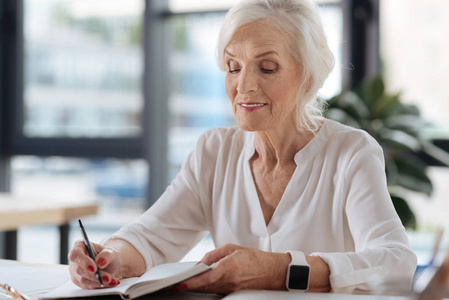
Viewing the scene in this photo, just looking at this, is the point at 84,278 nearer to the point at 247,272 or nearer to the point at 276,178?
the point at 247,272

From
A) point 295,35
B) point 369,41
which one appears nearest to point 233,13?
point 295,35

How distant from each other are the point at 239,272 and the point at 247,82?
527 mm

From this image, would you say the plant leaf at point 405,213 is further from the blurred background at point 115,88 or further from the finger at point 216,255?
the finger at point 216,255

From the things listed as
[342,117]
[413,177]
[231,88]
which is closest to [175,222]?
[231,88]

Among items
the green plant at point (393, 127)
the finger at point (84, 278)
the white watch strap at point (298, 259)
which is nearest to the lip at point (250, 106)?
the white watch strap at point (298, 259)

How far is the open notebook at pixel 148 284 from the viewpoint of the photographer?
3.40 ft

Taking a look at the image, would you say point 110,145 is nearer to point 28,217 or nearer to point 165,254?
point 28,217

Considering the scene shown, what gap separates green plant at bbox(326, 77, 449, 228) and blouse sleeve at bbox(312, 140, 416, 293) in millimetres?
1253

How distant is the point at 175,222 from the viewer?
162 cm

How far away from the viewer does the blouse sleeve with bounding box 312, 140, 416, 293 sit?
45.7 inches

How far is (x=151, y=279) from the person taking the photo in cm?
104

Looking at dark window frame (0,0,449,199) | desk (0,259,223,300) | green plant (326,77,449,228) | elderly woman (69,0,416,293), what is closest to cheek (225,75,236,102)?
elderly woman (69,0,416,293)

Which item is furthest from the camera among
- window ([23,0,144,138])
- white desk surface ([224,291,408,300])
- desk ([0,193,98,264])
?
window ([23,0,144,138])

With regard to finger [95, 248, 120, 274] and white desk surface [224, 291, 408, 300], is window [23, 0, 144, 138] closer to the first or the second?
finger [95, 248, 120, 274]
